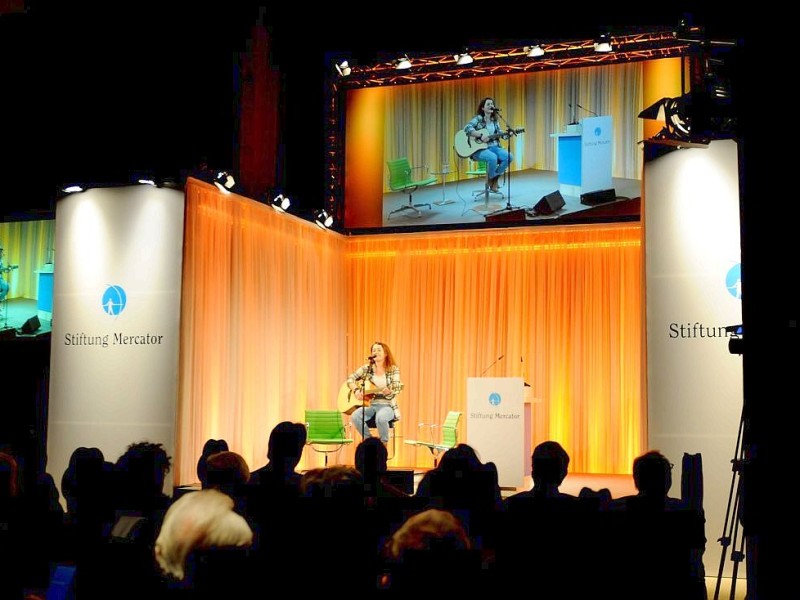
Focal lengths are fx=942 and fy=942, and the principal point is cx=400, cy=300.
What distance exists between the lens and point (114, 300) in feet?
29.1

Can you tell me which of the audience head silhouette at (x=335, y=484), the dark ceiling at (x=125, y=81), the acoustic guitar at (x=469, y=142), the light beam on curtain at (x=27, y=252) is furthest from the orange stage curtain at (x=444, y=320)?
the audience head silhouette at (x=335, y=484)

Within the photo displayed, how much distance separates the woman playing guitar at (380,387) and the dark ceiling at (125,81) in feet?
9.17

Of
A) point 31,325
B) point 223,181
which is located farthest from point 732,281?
point 31,325

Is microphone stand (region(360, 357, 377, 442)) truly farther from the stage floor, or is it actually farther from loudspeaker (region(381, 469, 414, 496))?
the stage floor

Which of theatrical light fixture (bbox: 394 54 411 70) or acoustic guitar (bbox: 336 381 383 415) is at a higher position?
theatrical light fixture (bbox: 394 54 411 70)

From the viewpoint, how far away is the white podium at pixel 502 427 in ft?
30.9

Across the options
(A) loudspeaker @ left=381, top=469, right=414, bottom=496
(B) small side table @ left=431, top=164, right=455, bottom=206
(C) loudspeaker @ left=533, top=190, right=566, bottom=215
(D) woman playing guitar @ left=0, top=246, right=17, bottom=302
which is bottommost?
(A) loudspeaker @ left=381, top=469, right=414, bottom=496

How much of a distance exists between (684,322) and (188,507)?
5281mm

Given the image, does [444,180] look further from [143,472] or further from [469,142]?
[143,472]

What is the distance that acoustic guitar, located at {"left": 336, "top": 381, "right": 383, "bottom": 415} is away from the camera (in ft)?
35.5

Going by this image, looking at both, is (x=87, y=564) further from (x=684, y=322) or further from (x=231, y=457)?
(x=684, y=322)

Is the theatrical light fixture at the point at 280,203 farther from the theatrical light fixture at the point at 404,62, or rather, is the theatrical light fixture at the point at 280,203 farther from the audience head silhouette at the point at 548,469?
the audience head silhouette at the point at 548,469

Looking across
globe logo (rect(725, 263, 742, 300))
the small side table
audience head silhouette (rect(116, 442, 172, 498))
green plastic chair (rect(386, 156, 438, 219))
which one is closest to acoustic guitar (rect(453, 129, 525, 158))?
the small side table

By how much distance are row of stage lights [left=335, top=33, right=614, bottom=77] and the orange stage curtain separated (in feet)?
6.99
